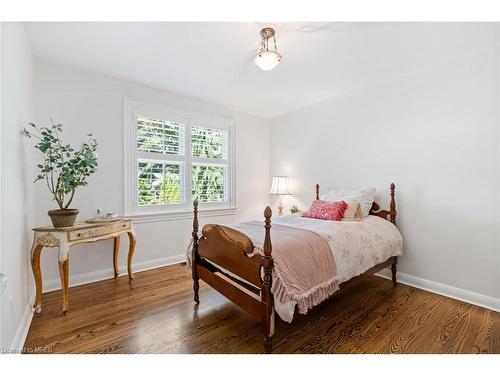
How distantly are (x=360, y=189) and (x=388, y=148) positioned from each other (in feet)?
1.99

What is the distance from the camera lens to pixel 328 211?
112 inches

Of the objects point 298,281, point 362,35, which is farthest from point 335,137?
point 298,281

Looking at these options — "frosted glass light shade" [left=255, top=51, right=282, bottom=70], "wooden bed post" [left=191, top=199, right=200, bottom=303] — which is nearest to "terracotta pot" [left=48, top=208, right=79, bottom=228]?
"wooden bed post" [left=191, top=199, right=200, bottom=303]

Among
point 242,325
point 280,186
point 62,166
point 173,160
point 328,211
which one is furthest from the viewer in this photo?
point 280,186

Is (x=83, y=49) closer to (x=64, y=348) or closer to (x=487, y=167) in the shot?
(x=64, y=348)

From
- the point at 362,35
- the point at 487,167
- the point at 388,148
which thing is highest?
the point at 362,35

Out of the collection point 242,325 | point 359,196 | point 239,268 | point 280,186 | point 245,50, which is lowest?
point 242,325

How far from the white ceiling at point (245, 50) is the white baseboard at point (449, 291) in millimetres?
2393

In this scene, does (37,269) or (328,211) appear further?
(328,211)

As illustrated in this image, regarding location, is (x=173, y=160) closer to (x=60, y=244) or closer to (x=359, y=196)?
(x=60, y=244)

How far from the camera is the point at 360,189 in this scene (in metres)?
3.18

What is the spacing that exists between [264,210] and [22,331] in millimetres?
2241

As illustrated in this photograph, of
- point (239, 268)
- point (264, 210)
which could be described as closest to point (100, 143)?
point (264, 210)
